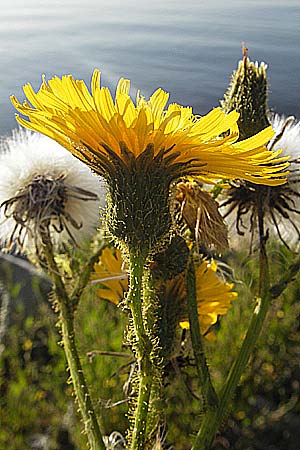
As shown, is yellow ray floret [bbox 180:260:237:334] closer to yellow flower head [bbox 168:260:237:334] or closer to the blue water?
yellow flower head [bbox 168:260:237:334]

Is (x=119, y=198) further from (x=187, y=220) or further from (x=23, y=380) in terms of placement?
(x=23, y=380)

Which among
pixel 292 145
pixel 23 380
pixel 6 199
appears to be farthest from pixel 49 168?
pixel 23 380

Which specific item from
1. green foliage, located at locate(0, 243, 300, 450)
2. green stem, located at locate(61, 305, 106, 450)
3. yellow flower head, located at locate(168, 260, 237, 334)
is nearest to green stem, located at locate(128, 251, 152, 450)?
green stem, located at locate(61, 305, 106, 450)

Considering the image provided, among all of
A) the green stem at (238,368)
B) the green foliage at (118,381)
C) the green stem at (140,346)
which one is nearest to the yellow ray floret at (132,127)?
the green stem at (140,346)

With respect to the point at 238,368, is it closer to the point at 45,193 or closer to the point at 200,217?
the point at 200,217

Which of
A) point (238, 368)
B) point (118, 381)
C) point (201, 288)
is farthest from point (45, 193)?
point (118, 381)

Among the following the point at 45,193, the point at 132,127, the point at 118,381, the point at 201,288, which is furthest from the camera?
the point at 118,381

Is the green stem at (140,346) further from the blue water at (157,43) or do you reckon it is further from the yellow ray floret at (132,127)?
the blue water at (157,43)
